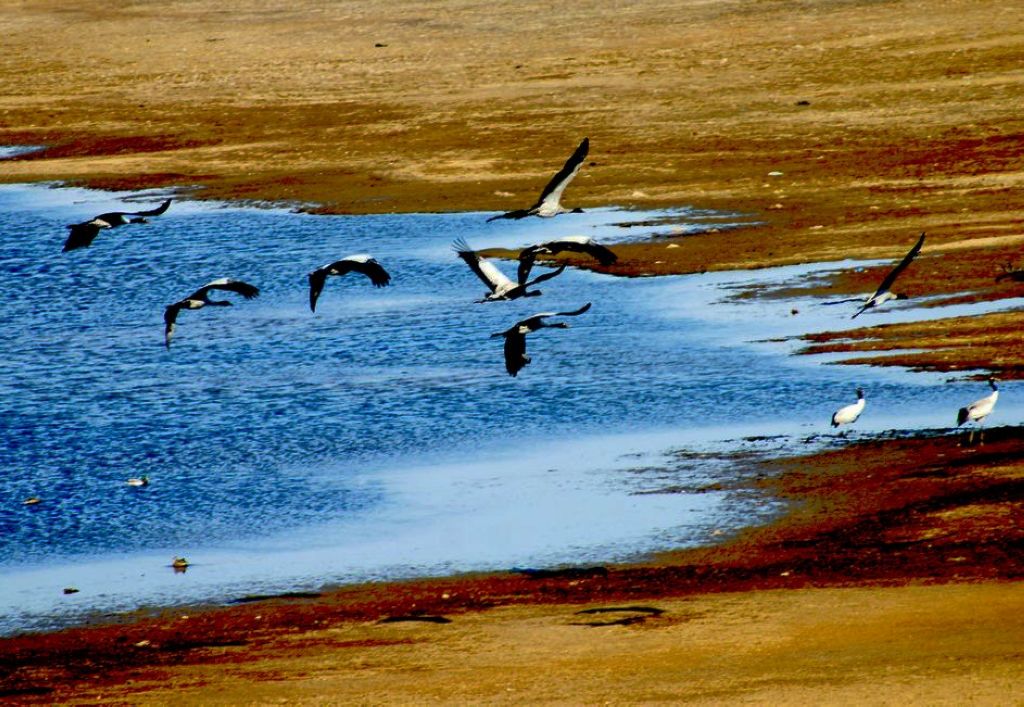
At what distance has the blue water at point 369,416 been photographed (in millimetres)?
12930

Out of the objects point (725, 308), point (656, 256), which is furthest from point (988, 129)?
point (725, 308)

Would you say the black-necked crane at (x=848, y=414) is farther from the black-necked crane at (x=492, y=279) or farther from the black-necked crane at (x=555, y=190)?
the black-necked crane at (x=555, y=190)

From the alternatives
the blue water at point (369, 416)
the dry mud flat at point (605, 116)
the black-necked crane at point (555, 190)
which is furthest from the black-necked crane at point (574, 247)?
the dry mud flat at point (605, 116)

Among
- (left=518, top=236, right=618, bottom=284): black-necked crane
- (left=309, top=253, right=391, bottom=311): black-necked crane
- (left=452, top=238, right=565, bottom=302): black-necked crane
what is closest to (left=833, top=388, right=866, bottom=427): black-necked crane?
(left=518, top=236, right=618, bottom=284): black-necked crane

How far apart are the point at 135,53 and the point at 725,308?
2556 centimetres

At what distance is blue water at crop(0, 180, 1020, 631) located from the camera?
1293 centimetres

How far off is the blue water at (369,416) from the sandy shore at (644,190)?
2.49ft

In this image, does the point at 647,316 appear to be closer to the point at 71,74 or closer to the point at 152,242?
the point at 152,242

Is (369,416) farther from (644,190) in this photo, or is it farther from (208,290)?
(644,190)

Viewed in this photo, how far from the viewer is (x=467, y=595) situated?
11656mm

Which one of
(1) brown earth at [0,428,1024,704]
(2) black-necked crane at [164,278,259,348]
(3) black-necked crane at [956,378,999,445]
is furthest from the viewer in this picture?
(3) black-necked crane at [956,378,999,445]

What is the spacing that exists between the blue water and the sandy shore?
759 mm

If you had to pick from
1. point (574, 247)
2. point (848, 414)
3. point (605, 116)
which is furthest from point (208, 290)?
point (605, 116)

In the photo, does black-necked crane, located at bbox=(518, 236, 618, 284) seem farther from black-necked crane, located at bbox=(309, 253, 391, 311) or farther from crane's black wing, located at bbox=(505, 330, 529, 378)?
black-necked crane, located at bbox=(309, 253, 391, 311)
